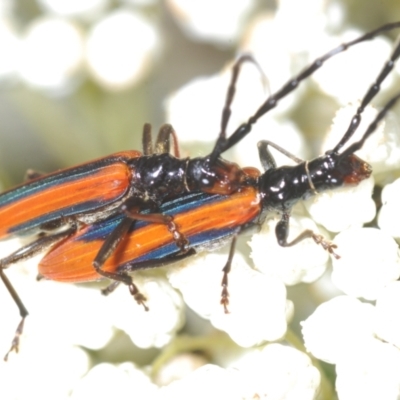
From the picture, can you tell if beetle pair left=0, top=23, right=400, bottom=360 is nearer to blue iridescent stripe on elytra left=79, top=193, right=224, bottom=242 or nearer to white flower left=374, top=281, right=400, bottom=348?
blue iridescent stripe on elytra left=79, top=193, right=224, bottom=242

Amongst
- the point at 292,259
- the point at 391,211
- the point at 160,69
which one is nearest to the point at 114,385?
the point at 292,259

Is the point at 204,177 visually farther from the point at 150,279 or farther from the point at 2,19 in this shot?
the point at 2,19

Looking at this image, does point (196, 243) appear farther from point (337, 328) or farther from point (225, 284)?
point (337, 328)

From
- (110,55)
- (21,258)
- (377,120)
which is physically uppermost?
(110,55)

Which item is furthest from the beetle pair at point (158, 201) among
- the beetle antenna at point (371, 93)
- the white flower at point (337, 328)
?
the white flower at point (337, 328)

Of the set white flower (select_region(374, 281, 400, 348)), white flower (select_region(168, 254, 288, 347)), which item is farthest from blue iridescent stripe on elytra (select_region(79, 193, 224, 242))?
white flower (select_region(374, 281, 400, 348))

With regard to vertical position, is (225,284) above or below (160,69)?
below
